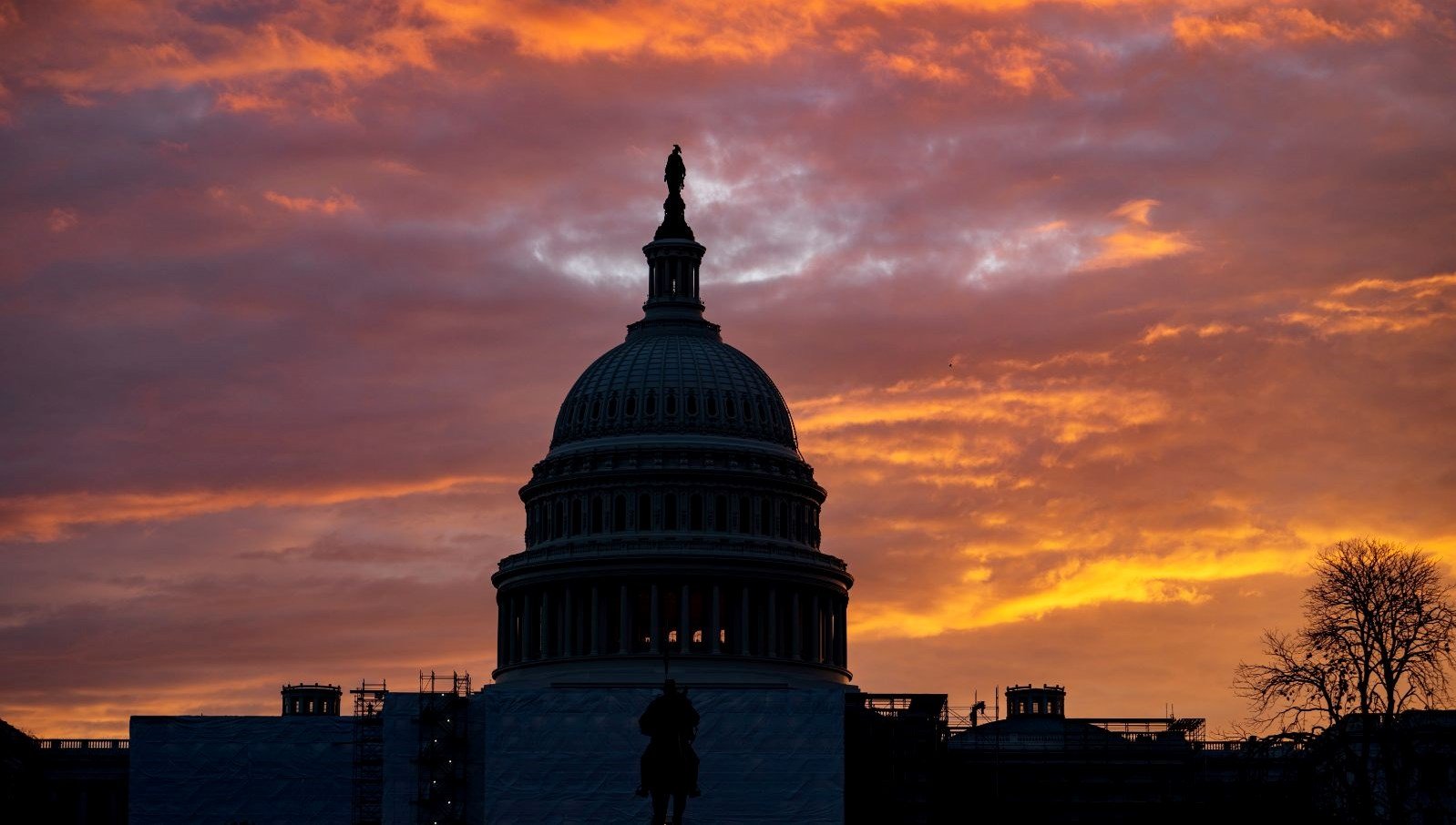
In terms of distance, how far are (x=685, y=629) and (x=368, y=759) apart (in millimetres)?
22644

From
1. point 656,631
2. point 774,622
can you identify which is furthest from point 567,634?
point 774,622

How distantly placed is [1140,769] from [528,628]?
41.3 m

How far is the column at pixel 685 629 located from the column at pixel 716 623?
1.39 m

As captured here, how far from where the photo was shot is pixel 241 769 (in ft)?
610

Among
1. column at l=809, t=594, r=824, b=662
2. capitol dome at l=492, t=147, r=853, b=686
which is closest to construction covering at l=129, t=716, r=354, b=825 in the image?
capitol dome at l=492, t=147, r=853, b=686

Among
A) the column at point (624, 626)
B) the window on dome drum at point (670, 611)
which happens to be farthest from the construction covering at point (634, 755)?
the window on dome drum at point (670, 611)

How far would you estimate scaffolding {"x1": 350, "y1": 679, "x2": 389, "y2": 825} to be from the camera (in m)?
181

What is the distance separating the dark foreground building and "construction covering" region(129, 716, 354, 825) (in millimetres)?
127

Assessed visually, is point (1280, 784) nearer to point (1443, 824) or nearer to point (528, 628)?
point (1443, 824)

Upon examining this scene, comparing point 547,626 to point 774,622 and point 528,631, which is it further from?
point 774,622

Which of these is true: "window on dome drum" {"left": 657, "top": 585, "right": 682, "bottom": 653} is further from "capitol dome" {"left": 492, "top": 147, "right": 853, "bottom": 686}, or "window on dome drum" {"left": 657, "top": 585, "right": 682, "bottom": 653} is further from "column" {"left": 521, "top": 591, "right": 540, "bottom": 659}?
"column" {"left": 521, "top": 591, "right": 540, "bottom": 659}

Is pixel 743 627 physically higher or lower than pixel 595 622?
lower

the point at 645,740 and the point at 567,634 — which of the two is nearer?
the point at 645,740

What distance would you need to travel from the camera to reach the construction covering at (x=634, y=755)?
6718 inches
